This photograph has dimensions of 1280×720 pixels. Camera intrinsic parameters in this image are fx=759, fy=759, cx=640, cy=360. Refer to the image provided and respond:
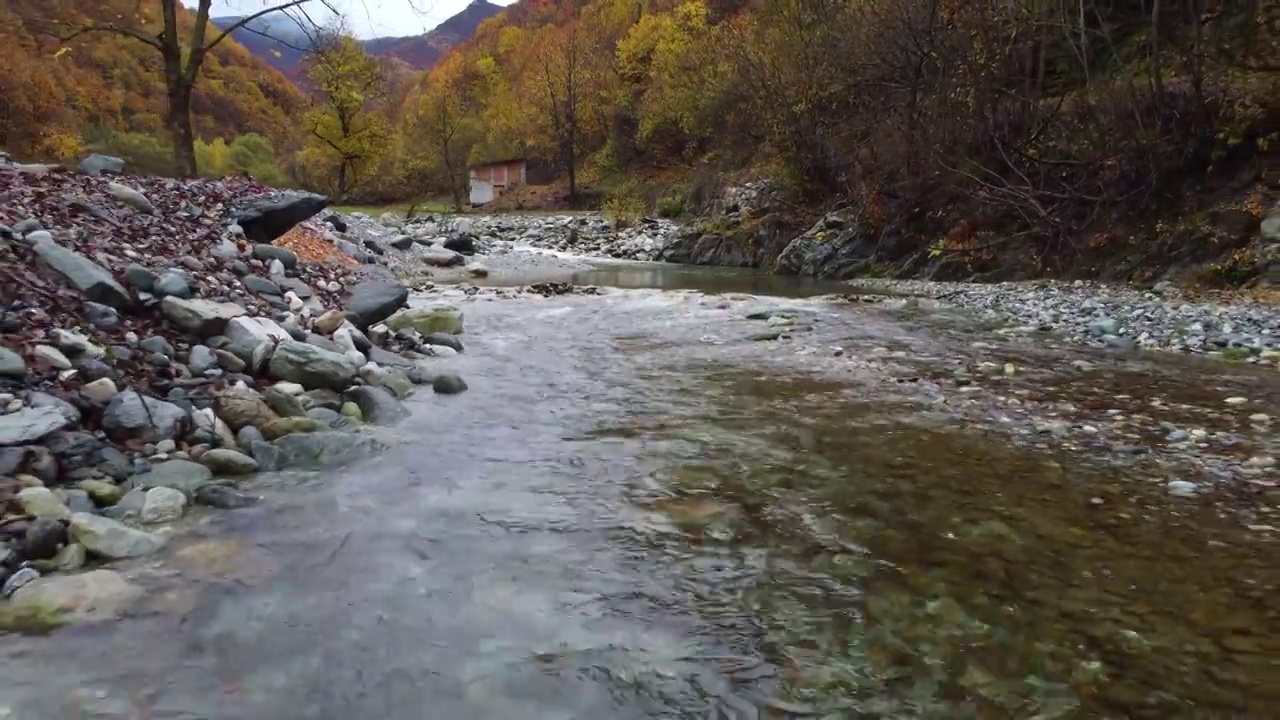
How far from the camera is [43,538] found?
3.30 meters

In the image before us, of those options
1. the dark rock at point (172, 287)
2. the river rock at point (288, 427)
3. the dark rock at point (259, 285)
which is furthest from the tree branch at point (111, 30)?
the river rock at point (288, 427)

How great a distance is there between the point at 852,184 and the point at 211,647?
19.6 m

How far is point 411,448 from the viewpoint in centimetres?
516

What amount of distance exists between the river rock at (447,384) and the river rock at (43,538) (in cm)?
347

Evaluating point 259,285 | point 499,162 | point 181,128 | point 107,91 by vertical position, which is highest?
point 107,91

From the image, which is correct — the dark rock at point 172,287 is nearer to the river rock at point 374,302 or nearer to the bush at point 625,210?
the river rock at point 374,302

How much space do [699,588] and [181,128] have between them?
15110 mm

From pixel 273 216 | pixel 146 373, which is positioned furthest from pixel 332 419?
pixel 273 216

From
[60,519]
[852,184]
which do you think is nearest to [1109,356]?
[60,519]

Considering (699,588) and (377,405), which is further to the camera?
(377,405)

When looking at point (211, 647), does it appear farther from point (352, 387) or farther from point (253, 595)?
point (352, 387)

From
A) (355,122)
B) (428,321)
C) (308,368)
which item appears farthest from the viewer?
(355,122)

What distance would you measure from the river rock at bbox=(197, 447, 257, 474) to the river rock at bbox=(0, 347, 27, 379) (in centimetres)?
114

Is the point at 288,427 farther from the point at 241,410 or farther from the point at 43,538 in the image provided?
the point at 43,538
